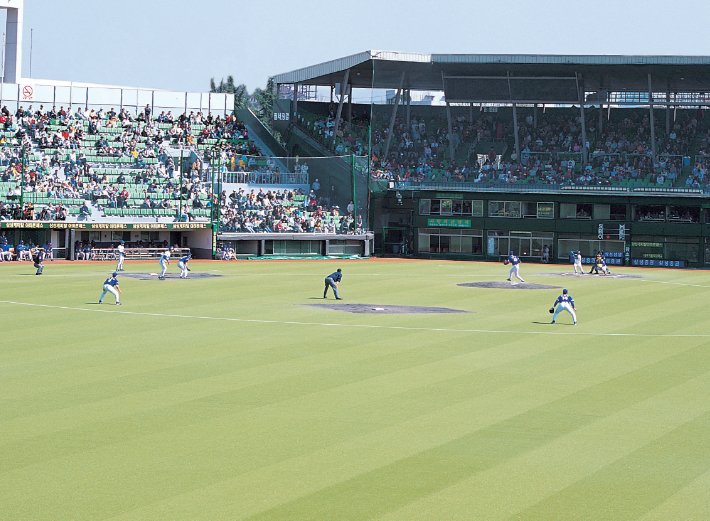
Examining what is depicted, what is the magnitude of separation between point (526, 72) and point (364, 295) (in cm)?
4120

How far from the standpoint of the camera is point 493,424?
14.8 metres

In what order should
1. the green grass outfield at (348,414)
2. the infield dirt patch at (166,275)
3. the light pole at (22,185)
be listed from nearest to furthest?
the green grass outfield at (348,414) < the infield dirt patch at (166,275) < the light pole at (22,185)

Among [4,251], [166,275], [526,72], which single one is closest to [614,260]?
[526,72]

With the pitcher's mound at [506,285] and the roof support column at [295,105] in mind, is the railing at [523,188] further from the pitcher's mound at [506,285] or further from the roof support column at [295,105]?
the pitcher's mound at [506,285]

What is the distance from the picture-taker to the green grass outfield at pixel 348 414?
1096 cm

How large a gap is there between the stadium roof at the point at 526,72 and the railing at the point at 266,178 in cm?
1034

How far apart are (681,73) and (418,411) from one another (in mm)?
60153

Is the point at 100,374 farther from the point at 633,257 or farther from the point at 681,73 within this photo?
the point at 681,73

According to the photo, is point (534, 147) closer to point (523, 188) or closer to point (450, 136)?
point (523, 188)

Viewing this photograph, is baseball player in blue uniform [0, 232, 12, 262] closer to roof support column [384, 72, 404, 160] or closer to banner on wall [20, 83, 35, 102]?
banner on wall [20, 83, 35, 102]

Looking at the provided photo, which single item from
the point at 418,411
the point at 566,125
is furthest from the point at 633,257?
the point at 418,411

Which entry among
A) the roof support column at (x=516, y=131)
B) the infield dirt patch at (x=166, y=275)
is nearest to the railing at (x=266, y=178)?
the roof support column at (x=516, y=131)

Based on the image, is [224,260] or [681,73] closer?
[224,260]

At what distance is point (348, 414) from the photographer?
606 inches
